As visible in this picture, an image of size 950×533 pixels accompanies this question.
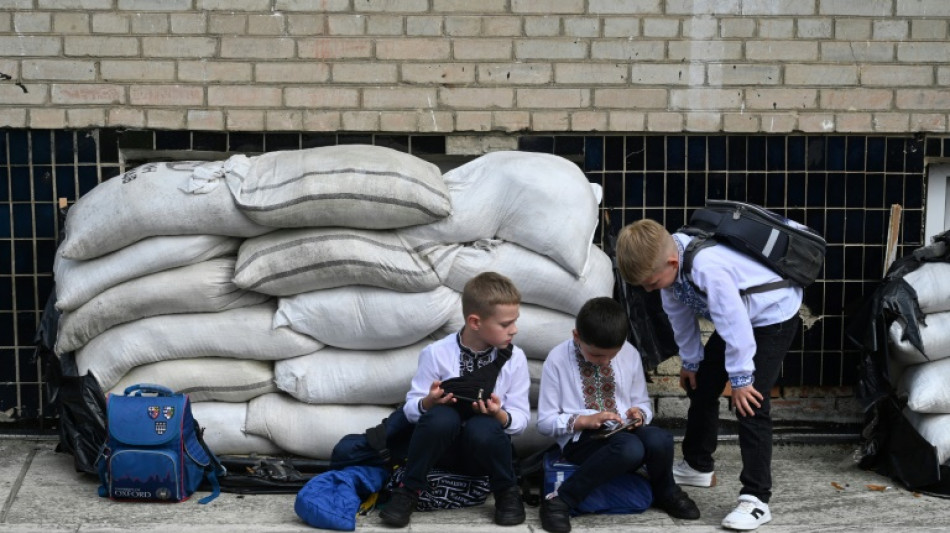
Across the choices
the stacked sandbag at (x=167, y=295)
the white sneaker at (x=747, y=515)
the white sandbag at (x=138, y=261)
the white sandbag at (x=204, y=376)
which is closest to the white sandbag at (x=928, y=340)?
the white sneaker at (x=747, y=515)

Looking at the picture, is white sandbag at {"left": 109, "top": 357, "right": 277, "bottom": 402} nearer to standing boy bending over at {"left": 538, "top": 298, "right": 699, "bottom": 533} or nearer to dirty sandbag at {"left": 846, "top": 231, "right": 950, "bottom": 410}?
standing boy bending over at {"left": 538, "top": 298, "right": 699, "bottom": 533}

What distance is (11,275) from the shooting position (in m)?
6.10

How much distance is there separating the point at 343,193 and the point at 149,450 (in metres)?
1.33

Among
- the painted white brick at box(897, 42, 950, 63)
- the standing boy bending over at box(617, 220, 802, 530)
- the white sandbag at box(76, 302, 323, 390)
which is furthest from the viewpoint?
the painted white brick at box(897, 42, 950, 63)

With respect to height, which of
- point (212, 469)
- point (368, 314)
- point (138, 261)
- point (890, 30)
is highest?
point (890, 30)

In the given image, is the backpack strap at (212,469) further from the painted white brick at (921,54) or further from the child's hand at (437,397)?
the painted white brick at (921,54)

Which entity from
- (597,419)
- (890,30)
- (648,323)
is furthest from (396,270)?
(890,30)

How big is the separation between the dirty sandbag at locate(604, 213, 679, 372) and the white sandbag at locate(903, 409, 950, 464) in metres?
1.11

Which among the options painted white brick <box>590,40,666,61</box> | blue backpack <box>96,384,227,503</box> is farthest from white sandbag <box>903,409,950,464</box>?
blue backpack <box>96,384,227,503</box>

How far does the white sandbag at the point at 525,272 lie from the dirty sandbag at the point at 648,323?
1.14ft

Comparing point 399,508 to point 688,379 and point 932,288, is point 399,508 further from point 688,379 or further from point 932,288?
point 932,288

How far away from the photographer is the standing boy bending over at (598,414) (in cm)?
484

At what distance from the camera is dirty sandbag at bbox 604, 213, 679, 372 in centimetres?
570

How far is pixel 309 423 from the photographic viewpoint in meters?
5.38
